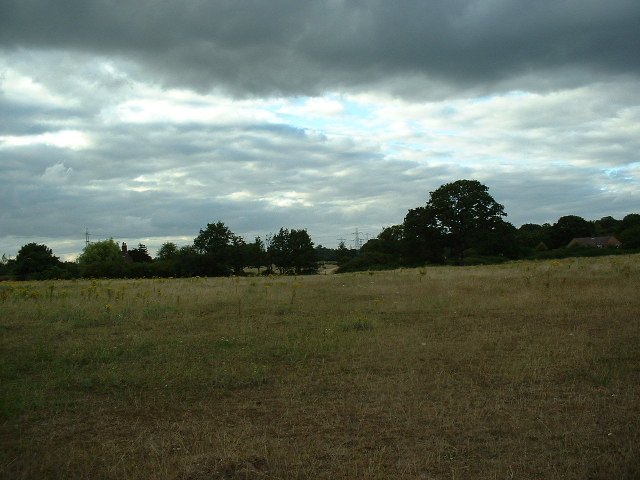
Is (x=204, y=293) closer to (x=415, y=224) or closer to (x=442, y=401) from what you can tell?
(x=442, y=401)

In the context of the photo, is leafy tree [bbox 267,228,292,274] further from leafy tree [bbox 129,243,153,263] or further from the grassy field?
the grassy field

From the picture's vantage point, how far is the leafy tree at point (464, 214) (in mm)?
57781

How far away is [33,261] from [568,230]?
86228mm

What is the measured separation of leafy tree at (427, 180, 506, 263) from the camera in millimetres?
57781

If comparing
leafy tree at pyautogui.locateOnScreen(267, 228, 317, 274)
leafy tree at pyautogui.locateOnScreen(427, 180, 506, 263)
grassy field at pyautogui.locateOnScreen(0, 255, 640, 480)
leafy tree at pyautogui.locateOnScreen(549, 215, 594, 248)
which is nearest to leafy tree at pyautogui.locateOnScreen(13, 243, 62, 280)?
leafy tree at pyautogui.locateOnScreen(267, 228, 317, 274)

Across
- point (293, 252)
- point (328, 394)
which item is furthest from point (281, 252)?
point (328, 394)

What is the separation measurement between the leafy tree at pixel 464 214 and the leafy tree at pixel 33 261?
49.0 m

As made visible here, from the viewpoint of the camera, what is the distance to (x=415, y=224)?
6138 cm

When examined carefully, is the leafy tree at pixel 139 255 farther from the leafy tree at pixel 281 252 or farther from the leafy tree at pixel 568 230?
the leafy tree at pixel 568 230

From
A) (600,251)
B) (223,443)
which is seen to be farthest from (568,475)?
(600,251)

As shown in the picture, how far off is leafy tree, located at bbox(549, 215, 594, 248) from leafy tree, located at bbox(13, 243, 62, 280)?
8109 centimetres

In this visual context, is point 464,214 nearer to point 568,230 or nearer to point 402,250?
point 402,250

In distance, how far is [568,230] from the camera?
303 feet

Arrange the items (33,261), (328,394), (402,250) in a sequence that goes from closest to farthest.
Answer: (328,394)
(402,250)
(33,261)
